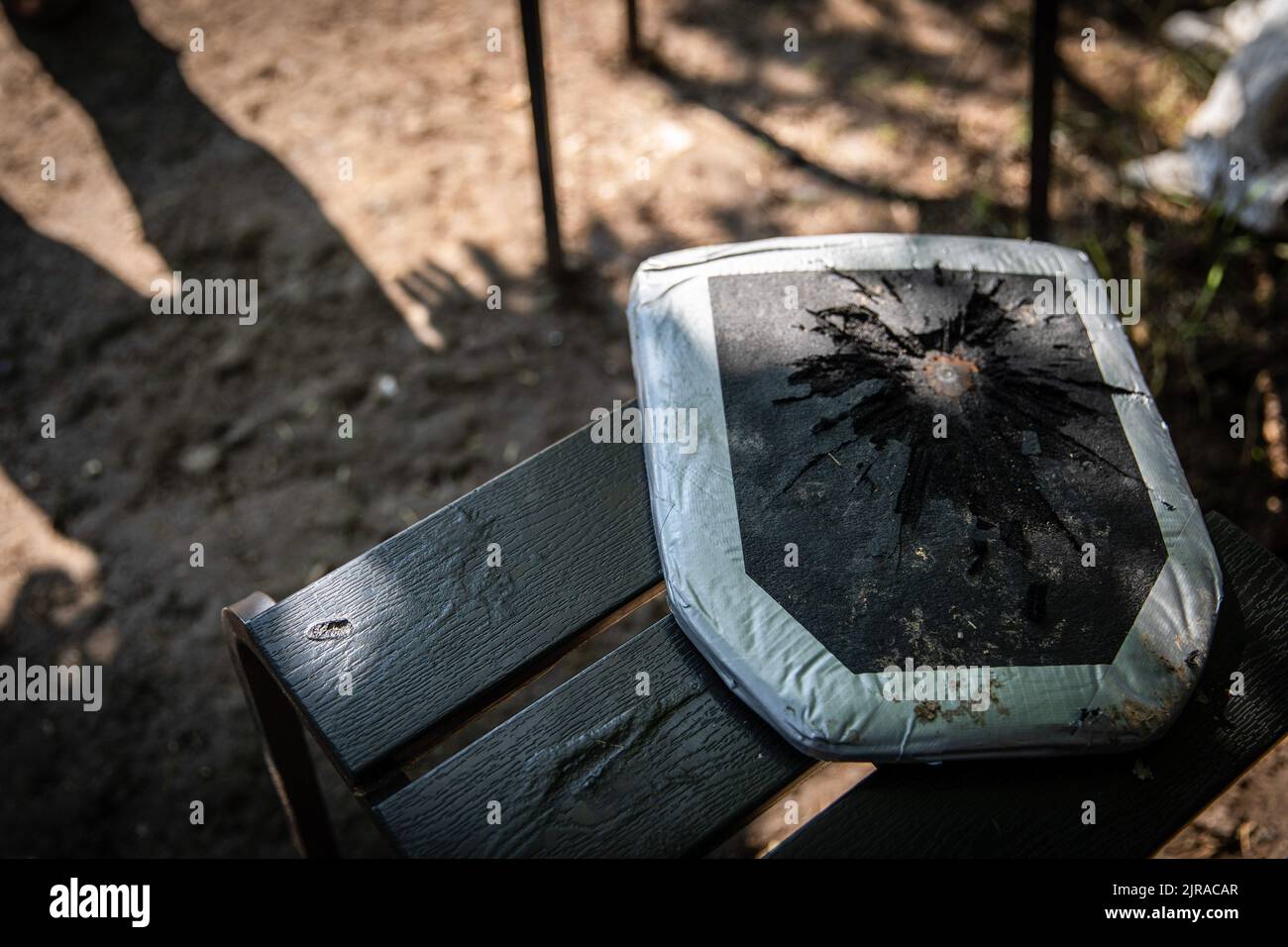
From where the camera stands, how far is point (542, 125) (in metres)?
2.22

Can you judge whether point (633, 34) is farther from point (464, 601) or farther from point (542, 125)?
point (464, 601)

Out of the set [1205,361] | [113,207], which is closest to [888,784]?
[1205,361]

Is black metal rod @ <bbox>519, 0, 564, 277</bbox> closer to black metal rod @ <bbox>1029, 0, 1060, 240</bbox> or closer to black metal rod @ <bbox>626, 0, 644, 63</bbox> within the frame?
black metal rod @ <bbox>626, 0, 644, 63</bbox>

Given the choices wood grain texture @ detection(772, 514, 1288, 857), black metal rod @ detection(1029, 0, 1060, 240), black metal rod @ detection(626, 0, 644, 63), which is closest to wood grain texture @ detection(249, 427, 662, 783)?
A: wood grain texture @ detection(772, 514, 1288, 857)

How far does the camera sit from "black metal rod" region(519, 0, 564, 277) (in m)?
2.07

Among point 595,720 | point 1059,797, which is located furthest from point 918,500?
point 595,720

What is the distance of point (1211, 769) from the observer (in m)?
1.04

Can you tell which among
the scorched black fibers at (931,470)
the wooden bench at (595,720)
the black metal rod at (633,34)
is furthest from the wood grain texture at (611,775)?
the black metal rod at (633,34)

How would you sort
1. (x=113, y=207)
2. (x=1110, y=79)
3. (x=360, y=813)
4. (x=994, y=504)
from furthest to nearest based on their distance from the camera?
1. (x=1110, y=79)
2. (x=113, y=207)
3. (x=360, y=813)
4. (x=994, y=504)

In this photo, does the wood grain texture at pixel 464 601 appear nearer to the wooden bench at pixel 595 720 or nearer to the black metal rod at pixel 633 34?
the wooden bench at pixel 595 720

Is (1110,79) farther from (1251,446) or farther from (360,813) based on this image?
(360,813)

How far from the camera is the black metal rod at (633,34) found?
2.84 meters

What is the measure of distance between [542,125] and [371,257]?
61cm
